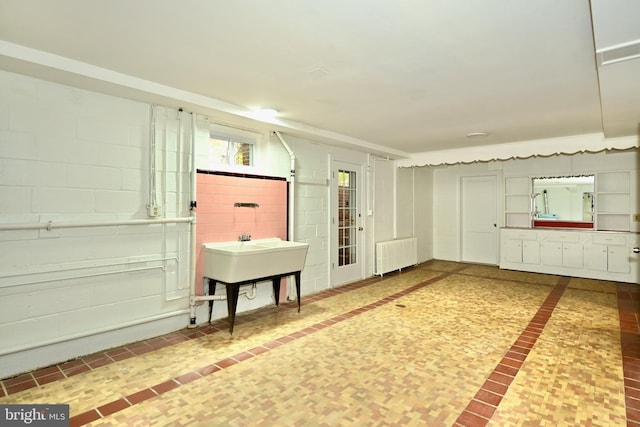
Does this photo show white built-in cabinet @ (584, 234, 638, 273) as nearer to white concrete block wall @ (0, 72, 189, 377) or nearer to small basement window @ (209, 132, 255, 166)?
small basement window @ (209, 132, 255, 166)

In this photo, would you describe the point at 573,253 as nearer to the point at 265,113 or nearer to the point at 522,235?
the point at 522,235

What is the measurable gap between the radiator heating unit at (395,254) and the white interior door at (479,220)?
62.9 inches

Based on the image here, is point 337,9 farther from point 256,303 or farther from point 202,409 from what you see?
point 256,303

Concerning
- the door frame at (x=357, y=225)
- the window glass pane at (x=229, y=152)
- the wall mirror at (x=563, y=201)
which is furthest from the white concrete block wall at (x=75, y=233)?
the wall mirror at (x=563, y=201)

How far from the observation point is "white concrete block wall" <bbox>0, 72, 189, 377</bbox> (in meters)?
2.63

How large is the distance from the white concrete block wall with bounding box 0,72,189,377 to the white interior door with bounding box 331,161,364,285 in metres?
2.67

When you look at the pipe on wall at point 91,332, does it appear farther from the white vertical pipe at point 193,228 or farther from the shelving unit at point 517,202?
the shelving unit at point 517,202

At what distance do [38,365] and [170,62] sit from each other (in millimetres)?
2654

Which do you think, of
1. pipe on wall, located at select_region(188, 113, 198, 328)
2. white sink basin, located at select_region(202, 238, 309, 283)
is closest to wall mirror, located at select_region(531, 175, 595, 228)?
white sink basin, located at select_region(202, 238, 309, 283)

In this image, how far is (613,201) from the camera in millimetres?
6172

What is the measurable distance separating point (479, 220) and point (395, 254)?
2.64 meters

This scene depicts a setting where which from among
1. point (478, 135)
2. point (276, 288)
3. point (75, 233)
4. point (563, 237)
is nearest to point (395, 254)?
point (478, 135)

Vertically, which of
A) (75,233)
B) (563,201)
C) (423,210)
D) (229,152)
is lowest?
(75,233)

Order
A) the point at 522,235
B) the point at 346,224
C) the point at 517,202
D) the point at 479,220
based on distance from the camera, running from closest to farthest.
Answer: the point at 346,224, the point at 522,235, the point at 517,202, the point at 479,220
